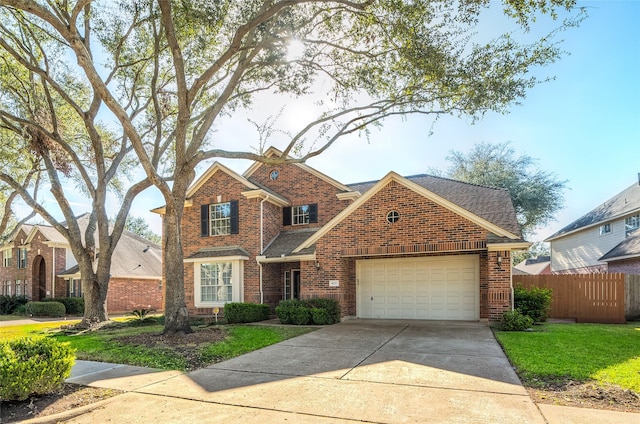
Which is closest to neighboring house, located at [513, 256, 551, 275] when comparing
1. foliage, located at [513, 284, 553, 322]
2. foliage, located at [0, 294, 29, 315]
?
foliage, located at [513, 284, 553, 322]

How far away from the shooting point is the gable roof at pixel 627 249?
17.6 meters

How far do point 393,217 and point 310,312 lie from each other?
170 inches

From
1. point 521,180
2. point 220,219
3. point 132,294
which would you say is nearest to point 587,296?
point 220,219

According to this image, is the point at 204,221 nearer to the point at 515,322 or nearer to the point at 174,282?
the point at 174,282

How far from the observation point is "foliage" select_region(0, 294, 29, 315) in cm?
2527

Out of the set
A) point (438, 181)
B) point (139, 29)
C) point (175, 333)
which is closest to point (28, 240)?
point (139, 29)

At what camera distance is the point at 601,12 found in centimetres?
933

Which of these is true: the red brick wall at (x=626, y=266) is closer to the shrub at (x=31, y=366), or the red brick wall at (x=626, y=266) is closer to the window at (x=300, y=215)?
the window at (x=300, y=215)

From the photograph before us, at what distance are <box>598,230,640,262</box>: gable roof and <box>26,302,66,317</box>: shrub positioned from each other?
2912 cm

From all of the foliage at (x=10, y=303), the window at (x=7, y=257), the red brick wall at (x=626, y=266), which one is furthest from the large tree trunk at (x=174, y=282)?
the window at (x=7, y=257)

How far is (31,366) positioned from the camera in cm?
541

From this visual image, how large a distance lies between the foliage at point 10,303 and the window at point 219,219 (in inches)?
643

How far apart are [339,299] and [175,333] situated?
577 centimetres

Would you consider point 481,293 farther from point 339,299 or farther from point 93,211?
point 93,211
